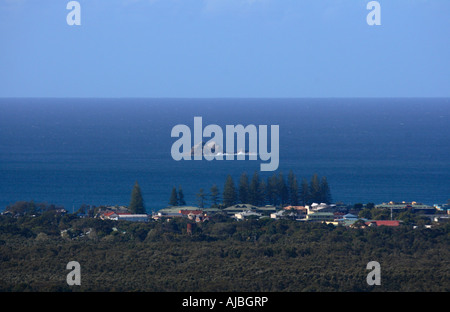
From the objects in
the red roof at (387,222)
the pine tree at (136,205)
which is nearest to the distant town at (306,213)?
the red roof at (387,222)

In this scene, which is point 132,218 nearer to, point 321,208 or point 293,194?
point 321,208

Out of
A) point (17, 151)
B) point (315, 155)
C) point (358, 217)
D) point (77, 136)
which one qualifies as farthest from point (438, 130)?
point (358, 217)

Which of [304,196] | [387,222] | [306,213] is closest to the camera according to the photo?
[387,222]

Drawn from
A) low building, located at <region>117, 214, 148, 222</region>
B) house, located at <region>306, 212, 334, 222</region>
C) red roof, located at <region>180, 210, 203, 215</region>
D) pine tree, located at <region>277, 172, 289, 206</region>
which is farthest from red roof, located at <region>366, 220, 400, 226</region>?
low building, located at <region>117, 214, 148, 222</region>

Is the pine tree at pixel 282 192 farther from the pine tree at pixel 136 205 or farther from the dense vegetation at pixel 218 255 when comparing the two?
the dense vegetation at pixel 218 255

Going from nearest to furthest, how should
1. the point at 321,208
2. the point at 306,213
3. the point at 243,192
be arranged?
1. the point at 306,213
2. the point at 321,208
3. the point at 243,192

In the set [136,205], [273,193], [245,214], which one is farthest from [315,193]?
[136,205]

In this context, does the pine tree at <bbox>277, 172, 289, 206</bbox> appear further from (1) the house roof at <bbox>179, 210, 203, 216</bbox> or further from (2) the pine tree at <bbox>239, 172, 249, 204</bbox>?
(1) the house roof at <bbox>179, 210, 203, 216</bbox>
